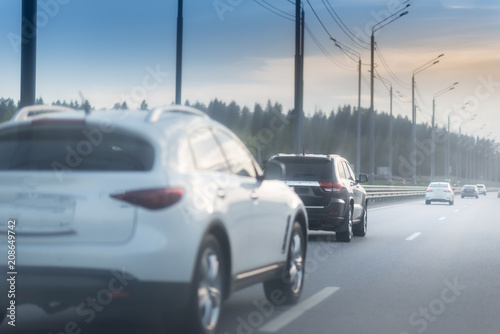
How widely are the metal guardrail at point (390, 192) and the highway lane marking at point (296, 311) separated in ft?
95.7

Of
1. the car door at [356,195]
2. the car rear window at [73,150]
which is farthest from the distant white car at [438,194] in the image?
the car rear window at [73,150]

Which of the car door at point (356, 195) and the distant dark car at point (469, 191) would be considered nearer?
the car door at point (356, 195)

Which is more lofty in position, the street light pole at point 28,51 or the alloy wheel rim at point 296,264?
the street light pole at point 28,51

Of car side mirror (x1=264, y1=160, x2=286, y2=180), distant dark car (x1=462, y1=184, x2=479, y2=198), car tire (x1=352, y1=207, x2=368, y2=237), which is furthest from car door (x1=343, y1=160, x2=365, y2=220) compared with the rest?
distant dark car (x1=462, y1=184, x2=479, y2=198)

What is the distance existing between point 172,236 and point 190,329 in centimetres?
77

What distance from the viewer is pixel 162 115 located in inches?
251

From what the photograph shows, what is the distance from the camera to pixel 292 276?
328 inches

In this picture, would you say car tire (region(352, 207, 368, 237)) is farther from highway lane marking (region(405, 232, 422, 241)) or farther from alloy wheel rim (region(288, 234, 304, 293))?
alloy wheel rim (region(288, 234, 304, 293))

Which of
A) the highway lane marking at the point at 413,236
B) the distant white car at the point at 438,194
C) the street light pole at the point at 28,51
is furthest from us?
the distant white car at the point at 438,194

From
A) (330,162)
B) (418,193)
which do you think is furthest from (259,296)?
(418,193)

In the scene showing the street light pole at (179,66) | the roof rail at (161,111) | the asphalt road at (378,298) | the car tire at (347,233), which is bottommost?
the asphalt road at (378,298)

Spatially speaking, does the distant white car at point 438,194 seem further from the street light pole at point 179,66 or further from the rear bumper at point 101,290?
the rear bumper at point 101,290

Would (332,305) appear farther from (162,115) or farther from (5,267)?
(5,267)

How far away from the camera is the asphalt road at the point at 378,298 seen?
716cm
